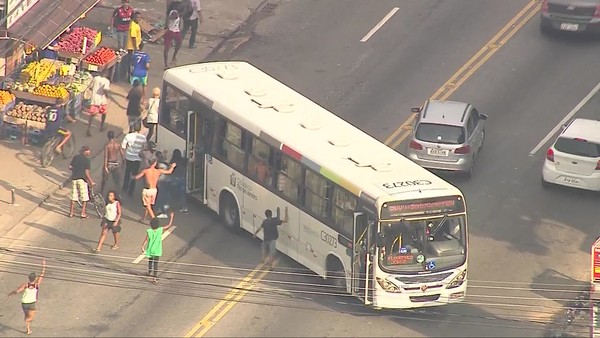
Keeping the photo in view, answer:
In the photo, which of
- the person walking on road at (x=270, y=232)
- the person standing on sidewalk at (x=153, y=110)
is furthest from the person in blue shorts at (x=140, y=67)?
the person walking on road at (x=270, y=232)

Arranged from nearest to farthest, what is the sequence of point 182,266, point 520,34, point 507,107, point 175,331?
point 175,331 → point 182,266 → point 507,107 → point 520,34

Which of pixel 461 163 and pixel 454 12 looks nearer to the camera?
pixel 461 163

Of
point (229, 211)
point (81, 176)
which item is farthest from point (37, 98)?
point (229, 211)

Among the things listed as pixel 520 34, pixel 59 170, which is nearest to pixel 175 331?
pixel 59 170

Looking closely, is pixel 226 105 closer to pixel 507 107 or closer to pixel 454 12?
pixel 507 107

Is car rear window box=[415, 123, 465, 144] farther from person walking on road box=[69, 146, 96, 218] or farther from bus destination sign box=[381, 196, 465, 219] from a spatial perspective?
person walking on road box=[69, 146, 96, 218]

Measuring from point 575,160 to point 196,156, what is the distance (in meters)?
9.28

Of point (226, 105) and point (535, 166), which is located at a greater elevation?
point (226, 105)

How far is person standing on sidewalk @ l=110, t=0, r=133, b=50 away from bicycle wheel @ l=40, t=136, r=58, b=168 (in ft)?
19.3

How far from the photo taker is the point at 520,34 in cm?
5269

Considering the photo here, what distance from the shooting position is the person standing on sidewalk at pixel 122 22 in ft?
165

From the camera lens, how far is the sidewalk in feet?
143

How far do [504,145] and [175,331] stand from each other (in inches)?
512

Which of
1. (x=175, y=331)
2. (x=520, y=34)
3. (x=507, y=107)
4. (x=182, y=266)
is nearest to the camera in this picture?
(x=175, y=331)
